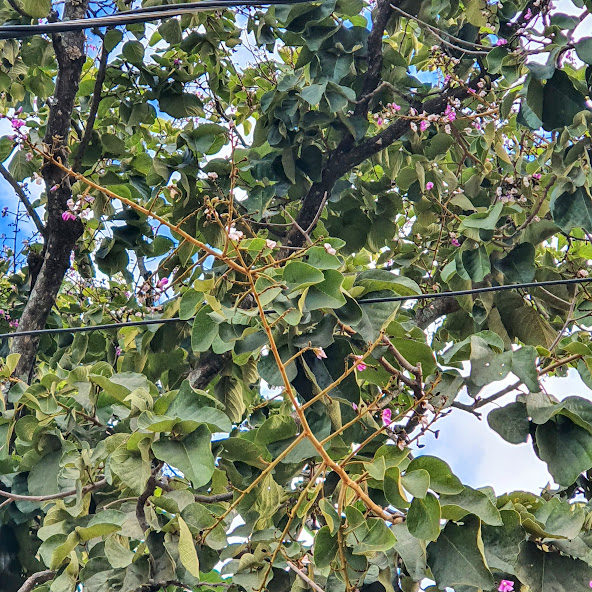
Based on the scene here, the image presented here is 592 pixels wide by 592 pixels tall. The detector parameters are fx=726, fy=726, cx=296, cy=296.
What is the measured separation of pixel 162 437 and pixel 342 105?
1.21m

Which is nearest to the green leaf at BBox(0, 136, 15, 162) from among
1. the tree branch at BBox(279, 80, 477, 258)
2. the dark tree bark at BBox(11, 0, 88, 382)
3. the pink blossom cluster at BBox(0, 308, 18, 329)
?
the dark tree bark at BBox(11, 0, 88, 382)

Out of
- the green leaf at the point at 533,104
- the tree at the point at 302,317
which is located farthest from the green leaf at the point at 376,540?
the green leaf at the point at 533,104

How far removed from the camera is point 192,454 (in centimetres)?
130

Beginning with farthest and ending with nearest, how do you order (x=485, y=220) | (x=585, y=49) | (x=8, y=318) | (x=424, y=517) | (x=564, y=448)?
(x=8, y=318) → (x=485, y=220) → (x=585, y=49) → (x=564, y=448) → (x=424, y=517)

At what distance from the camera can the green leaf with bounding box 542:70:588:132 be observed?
1687mm

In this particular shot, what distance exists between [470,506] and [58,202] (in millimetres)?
1918

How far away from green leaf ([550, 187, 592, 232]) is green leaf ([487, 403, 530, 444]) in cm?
55

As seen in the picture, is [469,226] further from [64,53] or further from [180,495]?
[64,53]

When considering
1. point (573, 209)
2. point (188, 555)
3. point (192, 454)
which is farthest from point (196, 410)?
point (573, 209)

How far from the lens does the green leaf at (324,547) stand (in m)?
1.15

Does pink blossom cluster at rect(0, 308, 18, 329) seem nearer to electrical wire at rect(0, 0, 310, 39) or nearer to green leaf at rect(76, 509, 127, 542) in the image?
green leaf at rect(76, 509, 127, 542)

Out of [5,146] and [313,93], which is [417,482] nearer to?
[313,93]

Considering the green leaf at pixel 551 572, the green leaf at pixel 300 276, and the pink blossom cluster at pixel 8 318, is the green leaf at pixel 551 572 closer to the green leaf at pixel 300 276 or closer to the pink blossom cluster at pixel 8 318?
the green leaf at pixel 300 276

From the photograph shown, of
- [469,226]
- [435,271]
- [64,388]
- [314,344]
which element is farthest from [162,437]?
[435,271]
